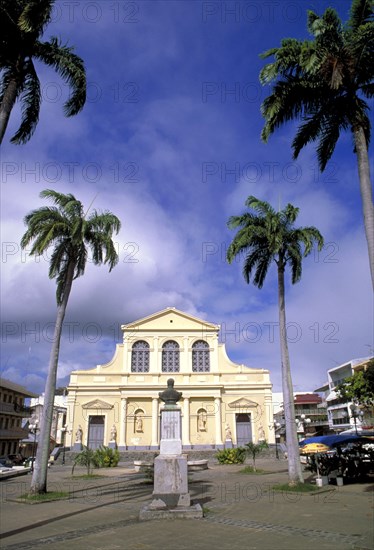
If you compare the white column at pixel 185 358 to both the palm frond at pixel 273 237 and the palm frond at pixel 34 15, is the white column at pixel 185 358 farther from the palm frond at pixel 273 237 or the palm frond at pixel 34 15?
the palm frond at pixel 34 15

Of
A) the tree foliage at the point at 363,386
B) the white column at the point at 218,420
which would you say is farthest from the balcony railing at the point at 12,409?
the tree foliage at the point at 363,386

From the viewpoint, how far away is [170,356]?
38.4 meters

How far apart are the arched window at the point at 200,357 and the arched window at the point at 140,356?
417cm

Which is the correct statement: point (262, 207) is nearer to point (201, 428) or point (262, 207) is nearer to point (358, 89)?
point (358, 89)

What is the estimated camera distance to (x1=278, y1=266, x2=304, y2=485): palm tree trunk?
14359 millimetres

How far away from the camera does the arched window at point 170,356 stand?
38.0 meters

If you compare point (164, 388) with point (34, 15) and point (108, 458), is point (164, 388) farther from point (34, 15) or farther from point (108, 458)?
point (34, 15)

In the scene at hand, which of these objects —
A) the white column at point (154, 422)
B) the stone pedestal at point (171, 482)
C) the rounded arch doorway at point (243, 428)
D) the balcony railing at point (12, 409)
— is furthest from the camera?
the balcony railing at point (12, 409)

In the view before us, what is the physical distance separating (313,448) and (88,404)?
946 inches

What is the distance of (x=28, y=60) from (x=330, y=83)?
281 inches

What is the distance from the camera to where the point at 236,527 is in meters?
8.77

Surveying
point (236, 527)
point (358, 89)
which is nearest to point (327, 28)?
point (358, 89)

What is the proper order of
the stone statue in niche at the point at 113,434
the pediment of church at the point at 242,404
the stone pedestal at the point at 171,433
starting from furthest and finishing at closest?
the pediment of church at the point at 242,404, the stone statue in niche at the point at 113,434, the stone pedestal at the point at 171,433

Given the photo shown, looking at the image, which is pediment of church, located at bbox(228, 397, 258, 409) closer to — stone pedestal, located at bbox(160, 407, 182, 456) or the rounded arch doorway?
the rounded arch doorway
